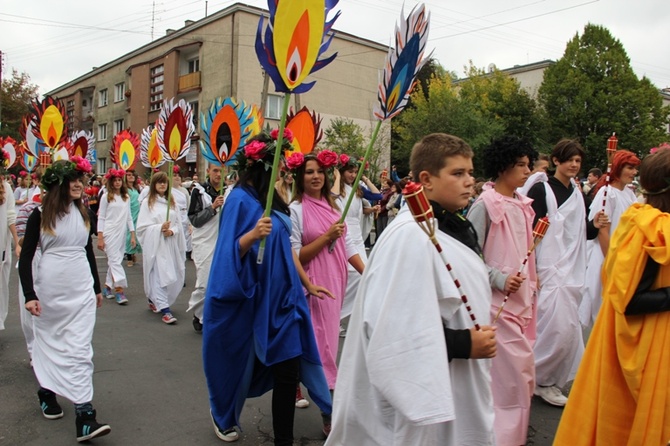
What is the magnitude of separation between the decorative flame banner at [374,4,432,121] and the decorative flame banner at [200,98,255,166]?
244cm

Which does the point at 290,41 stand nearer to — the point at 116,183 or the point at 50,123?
the point at 50,123

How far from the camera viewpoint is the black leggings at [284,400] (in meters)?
3.57

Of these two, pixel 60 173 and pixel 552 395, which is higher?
pixel 60 173

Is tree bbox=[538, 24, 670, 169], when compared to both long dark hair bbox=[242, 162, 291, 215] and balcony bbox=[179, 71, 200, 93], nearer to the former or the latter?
balcony bbox=[179, 71, 200, 93]

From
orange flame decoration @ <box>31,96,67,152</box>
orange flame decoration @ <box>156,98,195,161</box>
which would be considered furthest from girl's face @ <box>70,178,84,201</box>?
orange flame decoration @ <box>31,96,67,152</box>

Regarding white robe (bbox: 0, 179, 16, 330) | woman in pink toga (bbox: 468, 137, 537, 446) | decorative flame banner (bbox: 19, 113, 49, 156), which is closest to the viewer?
woman in pink toga (bbox: 468, 137, 537, 446)

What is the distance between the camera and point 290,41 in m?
3.56

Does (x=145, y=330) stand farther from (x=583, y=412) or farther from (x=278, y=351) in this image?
(x=583, y=412)

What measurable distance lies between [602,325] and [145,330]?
5561 millimetres

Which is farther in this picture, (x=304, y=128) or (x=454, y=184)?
(x=304, y=128)

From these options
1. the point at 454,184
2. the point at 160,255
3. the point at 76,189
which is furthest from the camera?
the point at 160,255

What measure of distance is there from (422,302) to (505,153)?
228 centimetres

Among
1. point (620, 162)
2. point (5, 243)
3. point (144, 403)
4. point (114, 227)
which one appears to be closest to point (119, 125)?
point (114, 227)

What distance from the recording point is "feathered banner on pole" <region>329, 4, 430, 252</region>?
4199 mm
